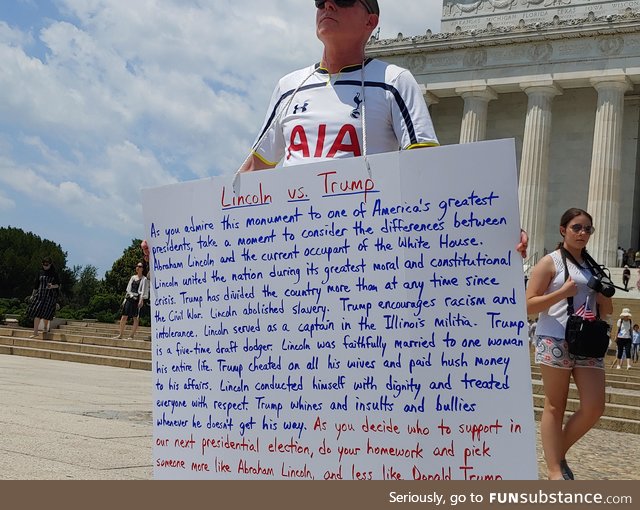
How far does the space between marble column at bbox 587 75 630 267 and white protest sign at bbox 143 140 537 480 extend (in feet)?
140

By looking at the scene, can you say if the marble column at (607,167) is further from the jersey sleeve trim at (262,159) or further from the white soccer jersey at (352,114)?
the white soccer jersey at (352,114)

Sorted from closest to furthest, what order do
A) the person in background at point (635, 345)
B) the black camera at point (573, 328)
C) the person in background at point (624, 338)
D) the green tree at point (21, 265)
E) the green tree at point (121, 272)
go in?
the black camera at point (573, 328) < the person in background at point (624, 338) < the person in background at point (635, 345) < the green tree at point (121, 272) < the green tree at point (21, 265)

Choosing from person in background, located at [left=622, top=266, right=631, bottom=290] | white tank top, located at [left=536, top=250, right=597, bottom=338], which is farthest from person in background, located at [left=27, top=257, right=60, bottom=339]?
person in background, located at [left=622, top=266, right=631, bottom=290]

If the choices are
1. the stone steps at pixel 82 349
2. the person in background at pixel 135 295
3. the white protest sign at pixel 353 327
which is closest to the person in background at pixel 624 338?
the stone steps at pixel 82 349

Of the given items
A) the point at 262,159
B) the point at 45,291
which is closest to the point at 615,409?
the point at 262,159

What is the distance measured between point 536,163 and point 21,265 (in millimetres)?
59779

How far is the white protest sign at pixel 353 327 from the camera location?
3.96 meters

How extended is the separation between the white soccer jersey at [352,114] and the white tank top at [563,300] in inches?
109

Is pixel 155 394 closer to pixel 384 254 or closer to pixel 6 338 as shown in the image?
pixel 384 254

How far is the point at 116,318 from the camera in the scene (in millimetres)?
46812

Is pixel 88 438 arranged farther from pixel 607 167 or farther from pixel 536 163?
pixel 536 163

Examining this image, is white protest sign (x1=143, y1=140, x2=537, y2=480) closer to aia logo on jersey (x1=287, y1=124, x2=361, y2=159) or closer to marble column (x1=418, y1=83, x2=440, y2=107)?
aia logo on jersey (x1=287, y1=124, x2=361, y2=159)

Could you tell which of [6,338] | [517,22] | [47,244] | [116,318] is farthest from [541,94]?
[47,244]

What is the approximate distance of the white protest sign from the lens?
3963 millimetres
